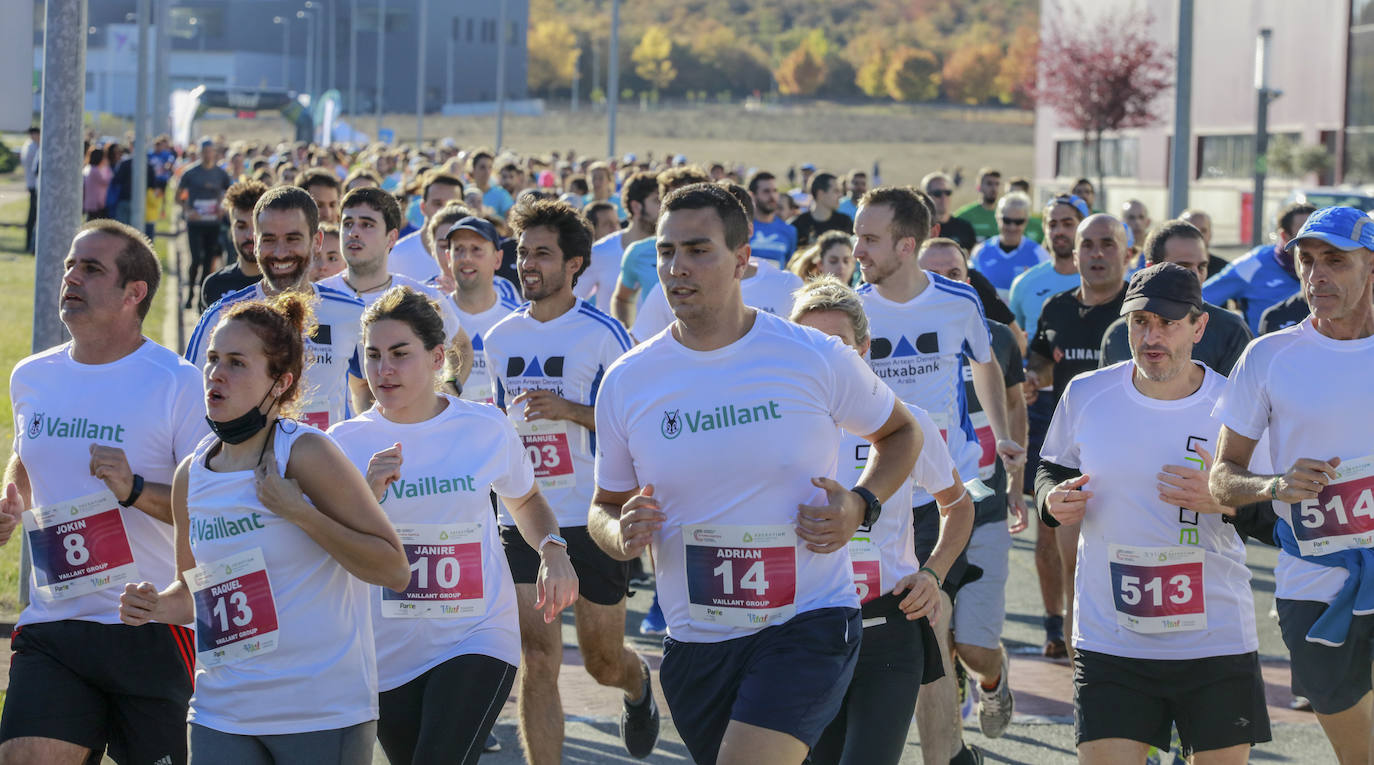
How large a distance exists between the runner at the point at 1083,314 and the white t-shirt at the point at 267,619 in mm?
4955

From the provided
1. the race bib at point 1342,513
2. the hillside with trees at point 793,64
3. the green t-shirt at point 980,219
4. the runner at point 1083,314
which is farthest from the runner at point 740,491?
the hillside with trees at point 793,64

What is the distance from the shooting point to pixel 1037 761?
6777 millimetres

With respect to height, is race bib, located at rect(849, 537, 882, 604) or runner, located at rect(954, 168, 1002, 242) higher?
runner, located at rect(954, 168, 1002, 242)

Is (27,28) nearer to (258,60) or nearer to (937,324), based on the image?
(937,324)

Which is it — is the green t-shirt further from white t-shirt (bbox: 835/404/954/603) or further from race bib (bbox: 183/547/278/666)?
race bib (bbox: 183/547/278/666)

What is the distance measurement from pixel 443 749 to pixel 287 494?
44.8 inches

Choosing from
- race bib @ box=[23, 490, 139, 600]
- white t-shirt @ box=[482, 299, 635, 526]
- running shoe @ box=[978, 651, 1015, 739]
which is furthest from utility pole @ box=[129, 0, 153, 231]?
race bib @ box=[23, 490, 139, 600]

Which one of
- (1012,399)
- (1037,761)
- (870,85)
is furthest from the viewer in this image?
(870,85)

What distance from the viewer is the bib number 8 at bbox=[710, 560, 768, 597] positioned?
4363 millimetres

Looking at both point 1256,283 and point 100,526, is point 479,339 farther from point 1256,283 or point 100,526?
point 1256,283

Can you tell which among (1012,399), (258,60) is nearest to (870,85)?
(258,60)

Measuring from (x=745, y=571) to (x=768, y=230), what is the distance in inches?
383

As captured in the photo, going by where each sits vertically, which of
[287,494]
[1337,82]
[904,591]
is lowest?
[904,591]

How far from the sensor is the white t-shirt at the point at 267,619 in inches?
160
